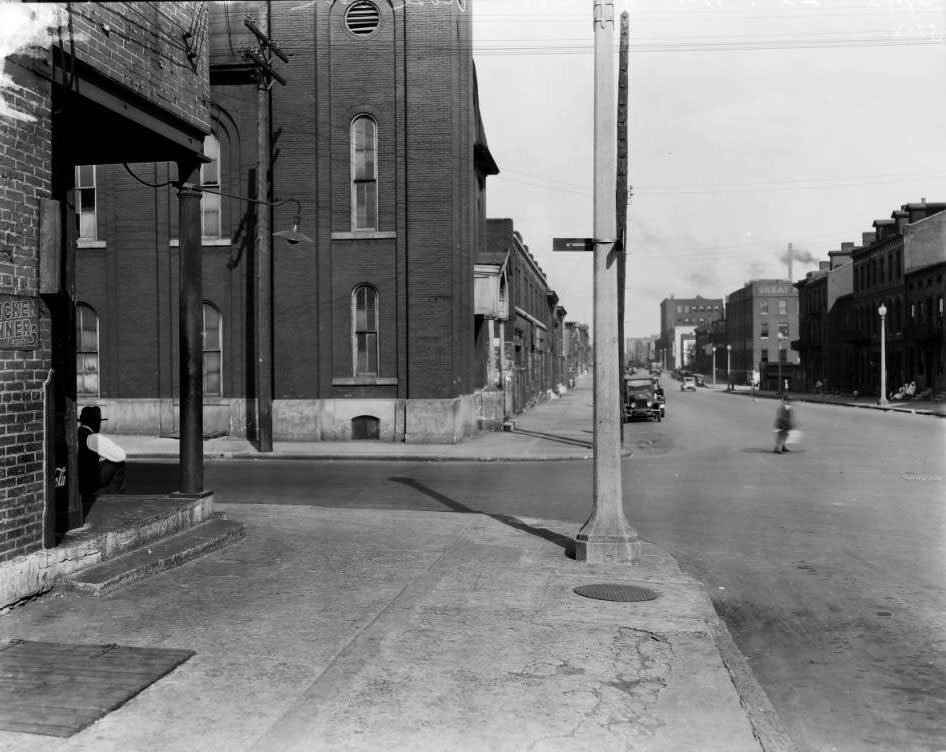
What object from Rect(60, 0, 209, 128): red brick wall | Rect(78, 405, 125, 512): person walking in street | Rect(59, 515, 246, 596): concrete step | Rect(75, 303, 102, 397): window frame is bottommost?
Rect(59, 515, 246, 596): concrete step

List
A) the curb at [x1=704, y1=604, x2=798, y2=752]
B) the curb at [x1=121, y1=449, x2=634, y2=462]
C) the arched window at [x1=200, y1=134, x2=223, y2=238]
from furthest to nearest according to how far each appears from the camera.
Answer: the arched window at [x1=200, y1=134, x2=223, y2=238], the curb at [x1=121, y1=449, x2=634, y2=462], the curb at [x1=704, y1=604, x2=798, y2=752]

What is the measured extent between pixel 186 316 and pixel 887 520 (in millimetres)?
9456

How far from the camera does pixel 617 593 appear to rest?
7.81 meters

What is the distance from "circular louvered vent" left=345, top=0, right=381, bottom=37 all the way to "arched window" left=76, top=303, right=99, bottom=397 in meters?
11.6

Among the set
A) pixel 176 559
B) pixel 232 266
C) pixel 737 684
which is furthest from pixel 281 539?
pixel 232 266

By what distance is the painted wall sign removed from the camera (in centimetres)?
675

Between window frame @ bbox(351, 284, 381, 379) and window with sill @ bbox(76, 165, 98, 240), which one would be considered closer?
window frame @ bbox(351, 284, 381, 379)

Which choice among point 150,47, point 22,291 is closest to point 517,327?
point 150,47

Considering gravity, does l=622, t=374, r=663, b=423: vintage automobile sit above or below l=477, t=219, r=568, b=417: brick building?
below

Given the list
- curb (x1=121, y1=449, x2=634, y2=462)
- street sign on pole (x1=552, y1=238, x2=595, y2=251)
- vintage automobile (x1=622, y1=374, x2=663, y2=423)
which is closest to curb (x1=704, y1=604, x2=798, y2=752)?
street sign on pole (x1=552, y1=238, x2=595, y2=251)

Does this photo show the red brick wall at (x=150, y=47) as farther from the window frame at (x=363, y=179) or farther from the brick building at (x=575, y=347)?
the brick building at (x=575, y=347)

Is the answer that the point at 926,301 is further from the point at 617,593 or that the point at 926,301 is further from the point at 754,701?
the point at 754,701

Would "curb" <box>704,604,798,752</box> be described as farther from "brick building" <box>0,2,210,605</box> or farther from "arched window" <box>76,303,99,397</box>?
"arched window" <box>76,303,99,397</box>

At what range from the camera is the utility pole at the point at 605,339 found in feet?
29.0
